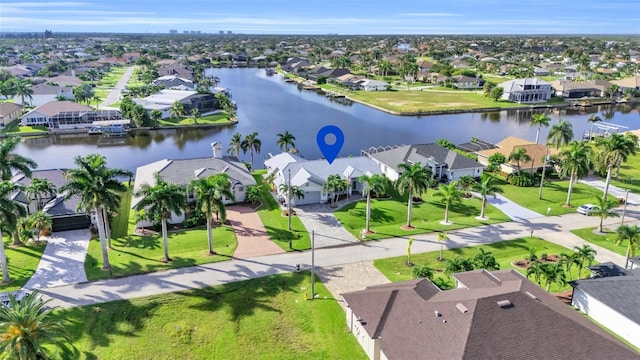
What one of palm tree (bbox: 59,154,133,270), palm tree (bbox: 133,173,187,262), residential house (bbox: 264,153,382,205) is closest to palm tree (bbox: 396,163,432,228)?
residential house (bbox: 264,153,382,205)

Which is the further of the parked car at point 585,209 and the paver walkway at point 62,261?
the parked car at point 585,209

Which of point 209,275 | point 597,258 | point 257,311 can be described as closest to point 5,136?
point 209,275

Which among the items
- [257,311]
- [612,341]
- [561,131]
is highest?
[561,131]

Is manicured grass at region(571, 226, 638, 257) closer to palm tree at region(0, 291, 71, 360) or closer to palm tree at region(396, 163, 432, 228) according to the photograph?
palm tree at region(396, 163, 432, 228)

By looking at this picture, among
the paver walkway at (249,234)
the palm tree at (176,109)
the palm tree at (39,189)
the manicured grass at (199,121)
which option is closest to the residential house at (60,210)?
the palm tree at (39,189)

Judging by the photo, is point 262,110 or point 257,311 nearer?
point 257,311

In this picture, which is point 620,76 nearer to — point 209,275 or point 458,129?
point 458,129

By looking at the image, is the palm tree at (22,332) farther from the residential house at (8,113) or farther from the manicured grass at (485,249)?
the residential house at (8,113)

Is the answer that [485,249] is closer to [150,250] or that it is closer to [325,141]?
[325,141]
